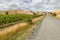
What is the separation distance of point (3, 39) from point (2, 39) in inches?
3.5

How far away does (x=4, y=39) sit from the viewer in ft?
49.7

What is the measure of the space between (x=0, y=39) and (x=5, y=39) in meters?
0.66

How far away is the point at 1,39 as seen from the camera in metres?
14.9

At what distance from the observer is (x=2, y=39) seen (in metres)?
15.0

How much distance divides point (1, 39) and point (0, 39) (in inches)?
6.3

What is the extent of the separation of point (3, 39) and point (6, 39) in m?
0.40

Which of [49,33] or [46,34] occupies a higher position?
[46,34]

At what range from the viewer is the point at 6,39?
50.5ft

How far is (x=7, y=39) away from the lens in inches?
610

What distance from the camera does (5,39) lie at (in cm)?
1527

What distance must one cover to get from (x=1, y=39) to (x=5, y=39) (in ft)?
1.65

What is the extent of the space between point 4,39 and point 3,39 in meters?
0.12

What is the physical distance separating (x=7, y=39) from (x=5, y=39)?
0.89ft

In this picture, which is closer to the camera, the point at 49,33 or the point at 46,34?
the point at 46,34
